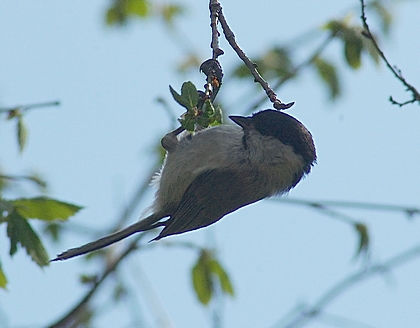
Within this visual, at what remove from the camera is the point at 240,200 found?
312 cm

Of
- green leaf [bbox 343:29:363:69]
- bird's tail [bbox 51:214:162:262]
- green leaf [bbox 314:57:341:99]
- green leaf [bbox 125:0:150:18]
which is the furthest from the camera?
green leaf [bbox 125:0:150:18]

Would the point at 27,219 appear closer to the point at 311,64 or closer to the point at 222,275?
the point at 222,275

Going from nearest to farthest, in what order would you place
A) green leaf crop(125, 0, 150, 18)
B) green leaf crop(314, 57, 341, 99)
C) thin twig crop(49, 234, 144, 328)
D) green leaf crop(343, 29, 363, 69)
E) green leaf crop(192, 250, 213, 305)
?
1. thin twig crop(49, 234, 144, 328)
2. green leaf crop(192, 250, 213, 305)
3. green leaf crop(343, 29, 363, 69)
4. green leaf crop(314, 57, 341, 99)
5. green leaf crop(125, 0, 150, 18)

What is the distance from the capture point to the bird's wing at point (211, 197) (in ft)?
10.1

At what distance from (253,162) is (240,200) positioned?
7.8 inches

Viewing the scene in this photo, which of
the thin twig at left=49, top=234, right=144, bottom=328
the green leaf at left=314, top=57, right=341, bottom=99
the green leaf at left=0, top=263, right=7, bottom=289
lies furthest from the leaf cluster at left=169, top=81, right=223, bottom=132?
the green leaf at left=314, top=57, right=341, bottom=99

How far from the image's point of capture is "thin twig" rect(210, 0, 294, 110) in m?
2.19

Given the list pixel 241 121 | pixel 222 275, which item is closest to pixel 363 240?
pixel 222 275

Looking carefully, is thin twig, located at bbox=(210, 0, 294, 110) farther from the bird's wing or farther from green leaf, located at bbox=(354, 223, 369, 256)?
green leaf, located at bbox=(354, 223, 369, 256)

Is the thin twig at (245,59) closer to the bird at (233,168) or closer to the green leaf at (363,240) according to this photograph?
the bird at (233,168)

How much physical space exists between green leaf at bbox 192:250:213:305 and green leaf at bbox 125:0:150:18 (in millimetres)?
1669

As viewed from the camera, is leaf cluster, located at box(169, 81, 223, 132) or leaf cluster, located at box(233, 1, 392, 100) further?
leaf cluster, located at box(233, 1, 392, 100)

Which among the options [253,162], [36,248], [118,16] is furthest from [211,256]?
[118,16]

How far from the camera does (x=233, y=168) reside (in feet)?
10.2
